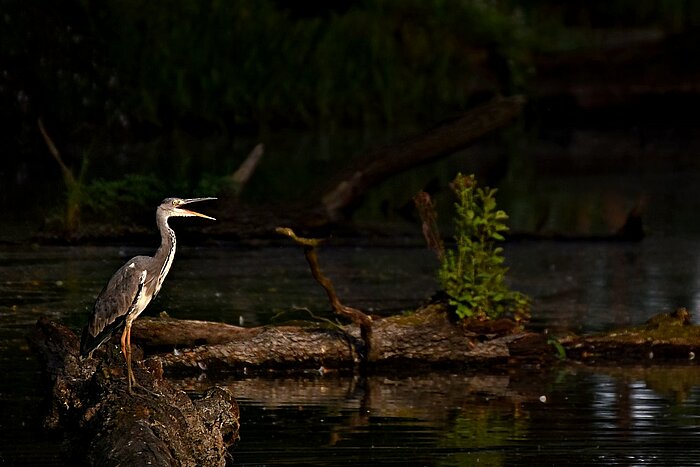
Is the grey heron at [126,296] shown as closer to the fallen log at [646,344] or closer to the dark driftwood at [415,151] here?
the fallen log at [646,344]

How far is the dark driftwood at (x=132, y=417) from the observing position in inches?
383

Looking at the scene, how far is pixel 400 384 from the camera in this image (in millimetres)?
13445

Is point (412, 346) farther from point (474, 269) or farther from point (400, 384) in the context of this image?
point (474, 269)

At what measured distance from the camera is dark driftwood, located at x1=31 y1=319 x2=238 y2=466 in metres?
9.73

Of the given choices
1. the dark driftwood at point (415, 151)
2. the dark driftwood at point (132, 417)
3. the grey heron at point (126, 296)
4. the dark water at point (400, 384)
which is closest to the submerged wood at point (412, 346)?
the dark water at point (400, 384)

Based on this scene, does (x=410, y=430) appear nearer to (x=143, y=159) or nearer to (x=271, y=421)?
(x=271, y=421)

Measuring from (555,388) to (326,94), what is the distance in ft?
88.7

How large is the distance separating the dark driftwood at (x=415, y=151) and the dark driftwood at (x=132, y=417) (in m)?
10.4

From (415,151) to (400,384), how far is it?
8740mm

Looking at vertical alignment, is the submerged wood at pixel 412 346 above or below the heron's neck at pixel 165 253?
below

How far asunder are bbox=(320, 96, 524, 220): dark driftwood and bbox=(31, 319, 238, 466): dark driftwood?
34.2 ft

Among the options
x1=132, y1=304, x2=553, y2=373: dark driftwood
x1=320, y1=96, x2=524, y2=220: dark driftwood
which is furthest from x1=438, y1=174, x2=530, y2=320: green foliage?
x1=320, y1=96, x2=524, y2=220: dark driftwood

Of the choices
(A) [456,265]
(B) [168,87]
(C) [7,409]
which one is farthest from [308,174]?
(C) [7,409]

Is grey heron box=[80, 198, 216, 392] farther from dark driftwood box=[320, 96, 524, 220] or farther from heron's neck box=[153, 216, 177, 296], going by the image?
dark driftwood box=[320, 96, 524, 220]
